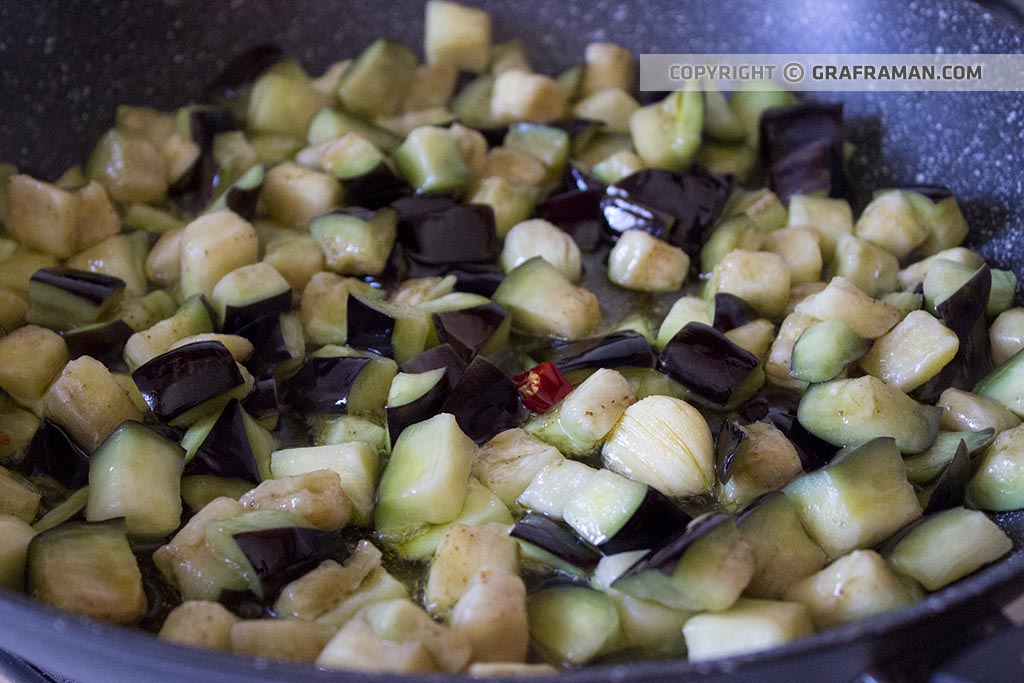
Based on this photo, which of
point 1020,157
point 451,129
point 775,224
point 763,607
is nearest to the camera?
point 763,607

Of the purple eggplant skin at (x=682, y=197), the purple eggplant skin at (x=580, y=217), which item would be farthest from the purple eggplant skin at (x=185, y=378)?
the purple eggplant skin at (x=682, y=197)

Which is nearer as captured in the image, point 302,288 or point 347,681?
point 347,681

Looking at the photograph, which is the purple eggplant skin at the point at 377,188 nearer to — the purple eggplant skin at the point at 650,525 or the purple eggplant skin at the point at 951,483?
the purple eggplant skin at the point at 650,525

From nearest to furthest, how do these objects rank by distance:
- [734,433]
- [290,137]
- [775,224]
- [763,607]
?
[763,607] < [734,433] < [775,224] < [290,137]

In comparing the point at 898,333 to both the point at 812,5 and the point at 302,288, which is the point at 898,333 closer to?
the point at 812,5

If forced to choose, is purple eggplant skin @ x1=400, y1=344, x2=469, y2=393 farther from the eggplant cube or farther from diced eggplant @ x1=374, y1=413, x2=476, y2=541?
the eggplant cube

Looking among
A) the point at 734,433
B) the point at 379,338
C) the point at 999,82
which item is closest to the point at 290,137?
the point at 379,338

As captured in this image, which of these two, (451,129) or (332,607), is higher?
(451,129)

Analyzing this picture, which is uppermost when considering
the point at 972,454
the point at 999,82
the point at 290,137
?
the point at 999,82

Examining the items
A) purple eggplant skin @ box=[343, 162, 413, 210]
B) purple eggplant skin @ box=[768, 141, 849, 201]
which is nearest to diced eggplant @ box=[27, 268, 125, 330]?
purple eggplant skin @ box=[343, 162, 413, 210]
